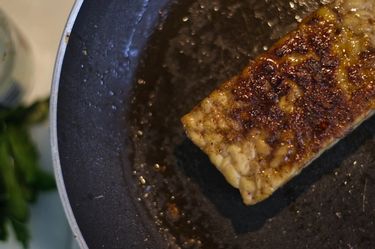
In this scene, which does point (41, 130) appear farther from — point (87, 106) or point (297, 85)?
point (297, 85)

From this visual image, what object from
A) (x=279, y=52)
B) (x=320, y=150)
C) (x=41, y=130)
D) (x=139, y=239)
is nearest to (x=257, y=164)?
(x=320, y=150)

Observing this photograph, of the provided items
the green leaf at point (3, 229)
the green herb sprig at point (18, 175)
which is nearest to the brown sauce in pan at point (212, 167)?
the green herb sprig at point (18, 175)

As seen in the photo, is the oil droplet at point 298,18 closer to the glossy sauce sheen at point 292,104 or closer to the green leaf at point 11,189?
the glossy sauce sheen at point 292,104

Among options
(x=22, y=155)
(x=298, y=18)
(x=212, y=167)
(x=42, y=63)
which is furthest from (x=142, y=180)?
(x=298, y=18)

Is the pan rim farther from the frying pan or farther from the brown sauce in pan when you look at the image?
the brown sauce in pan

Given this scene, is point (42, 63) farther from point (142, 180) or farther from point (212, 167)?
point (212, 167)

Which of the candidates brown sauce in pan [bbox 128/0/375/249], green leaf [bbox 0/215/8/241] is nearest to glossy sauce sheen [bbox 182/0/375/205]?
brown sauce in pan [bbox 128/0/375/249]
